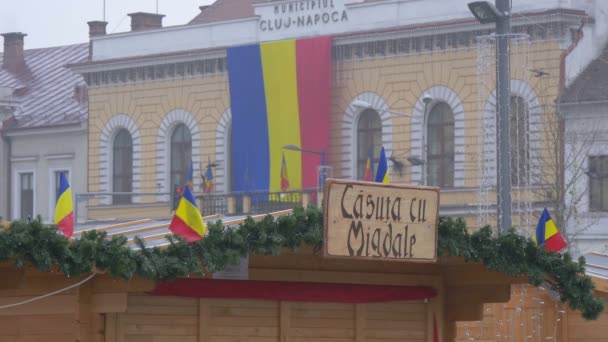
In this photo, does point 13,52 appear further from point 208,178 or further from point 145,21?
point 208,178

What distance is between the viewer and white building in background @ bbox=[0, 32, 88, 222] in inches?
2340

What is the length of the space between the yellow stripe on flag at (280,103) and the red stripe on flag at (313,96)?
170 millimetres

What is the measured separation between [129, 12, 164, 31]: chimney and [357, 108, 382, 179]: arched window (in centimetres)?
1205

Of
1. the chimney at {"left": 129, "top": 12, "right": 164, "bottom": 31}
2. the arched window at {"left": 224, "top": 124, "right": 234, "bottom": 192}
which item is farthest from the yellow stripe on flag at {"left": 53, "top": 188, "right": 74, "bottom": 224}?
the chimney at {"left": 129, "top": 12, "right": 164, "bottom": 31}

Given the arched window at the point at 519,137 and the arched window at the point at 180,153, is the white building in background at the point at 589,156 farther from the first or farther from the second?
the arched window at the point at 180,153

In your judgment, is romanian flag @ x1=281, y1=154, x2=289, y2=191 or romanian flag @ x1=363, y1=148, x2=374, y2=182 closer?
romanian flag @ x1=363, y1=148, x2=374, y2=182

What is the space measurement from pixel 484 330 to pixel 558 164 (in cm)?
2466

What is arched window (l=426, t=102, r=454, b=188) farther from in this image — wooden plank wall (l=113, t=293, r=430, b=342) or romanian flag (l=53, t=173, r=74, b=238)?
romanian flag (l=53, t=173, r=74, b=238)

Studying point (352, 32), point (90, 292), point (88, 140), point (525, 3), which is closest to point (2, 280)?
point (90, 292)

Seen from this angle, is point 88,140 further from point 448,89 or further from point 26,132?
point 448,89

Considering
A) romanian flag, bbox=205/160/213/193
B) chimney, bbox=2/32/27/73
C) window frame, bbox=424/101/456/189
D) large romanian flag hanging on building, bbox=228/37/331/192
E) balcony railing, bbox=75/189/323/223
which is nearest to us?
window frame, bbox=424/101/456/189

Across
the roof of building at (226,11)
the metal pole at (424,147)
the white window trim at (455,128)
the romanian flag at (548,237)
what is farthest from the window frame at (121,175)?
the romanian flag at (548,237)

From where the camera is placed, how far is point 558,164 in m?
41.8

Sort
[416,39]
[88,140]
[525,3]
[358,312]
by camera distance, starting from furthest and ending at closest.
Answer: [88,140], [416,39], [525,3], [358,312]
